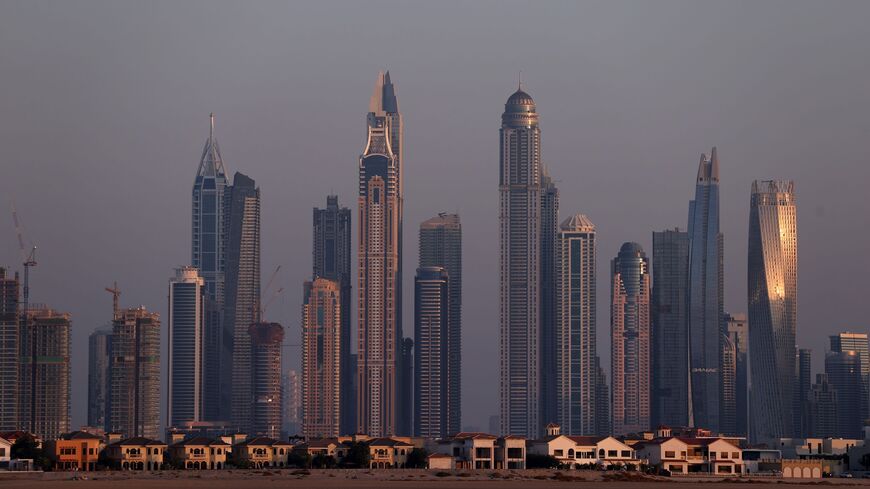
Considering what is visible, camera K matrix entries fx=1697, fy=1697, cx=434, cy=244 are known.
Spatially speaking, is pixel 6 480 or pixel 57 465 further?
pixel 57 465

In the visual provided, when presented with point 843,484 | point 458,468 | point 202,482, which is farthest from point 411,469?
point 843,484

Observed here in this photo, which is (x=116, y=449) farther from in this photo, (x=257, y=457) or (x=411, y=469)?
(x=411, y=469)

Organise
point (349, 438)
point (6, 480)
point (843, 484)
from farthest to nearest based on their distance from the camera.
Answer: point (349, 438) → point (843, 484) → point (6, 480)

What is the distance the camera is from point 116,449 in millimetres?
166250

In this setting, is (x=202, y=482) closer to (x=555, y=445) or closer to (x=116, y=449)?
(x=116, y=449)

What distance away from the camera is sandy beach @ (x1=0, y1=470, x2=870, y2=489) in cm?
13275

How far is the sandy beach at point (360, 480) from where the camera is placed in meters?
133

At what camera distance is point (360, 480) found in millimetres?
144750

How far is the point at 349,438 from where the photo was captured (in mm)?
189375

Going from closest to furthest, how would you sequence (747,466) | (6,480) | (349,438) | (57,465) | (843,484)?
1. (6,480)
2. (843,484)
3. (57,465)
4. (747,466)
5. (349,438)

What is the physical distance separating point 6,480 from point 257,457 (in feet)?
121

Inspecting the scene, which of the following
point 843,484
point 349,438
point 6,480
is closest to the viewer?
point 6,480

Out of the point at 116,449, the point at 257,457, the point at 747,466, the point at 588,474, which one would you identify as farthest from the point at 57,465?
the point at 747,466

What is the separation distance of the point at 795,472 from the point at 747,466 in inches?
392
